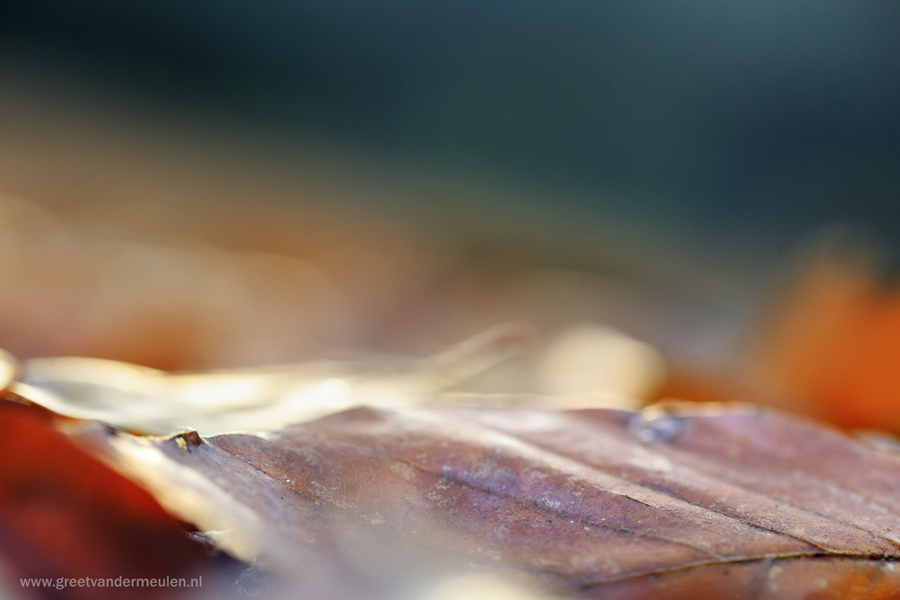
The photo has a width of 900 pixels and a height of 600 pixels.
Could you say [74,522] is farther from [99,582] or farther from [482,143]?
[482,143]

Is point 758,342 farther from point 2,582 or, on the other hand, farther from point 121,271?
point 2,582

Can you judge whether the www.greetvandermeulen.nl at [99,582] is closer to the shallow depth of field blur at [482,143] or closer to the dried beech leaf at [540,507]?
the dried beech leaf at [540,507]

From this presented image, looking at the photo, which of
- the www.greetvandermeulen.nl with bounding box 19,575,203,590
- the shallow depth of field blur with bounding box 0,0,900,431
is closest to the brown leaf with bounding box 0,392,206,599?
the www.greetvandermeulen.nl with bounding box 19,575,203,590

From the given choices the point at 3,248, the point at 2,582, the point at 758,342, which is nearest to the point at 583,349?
→ the point at 758,342

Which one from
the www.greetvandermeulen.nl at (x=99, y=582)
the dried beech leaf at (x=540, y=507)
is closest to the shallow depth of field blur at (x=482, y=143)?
the dried beech leaf at (x=540, y=507)

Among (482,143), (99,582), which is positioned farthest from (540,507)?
(482,143)

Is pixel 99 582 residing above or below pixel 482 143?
below

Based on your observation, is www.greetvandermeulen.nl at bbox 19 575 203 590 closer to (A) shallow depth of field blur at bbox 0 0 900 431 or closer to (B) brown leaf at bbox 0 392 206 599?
(B) brown leaf at bbox 0 392 206 599
